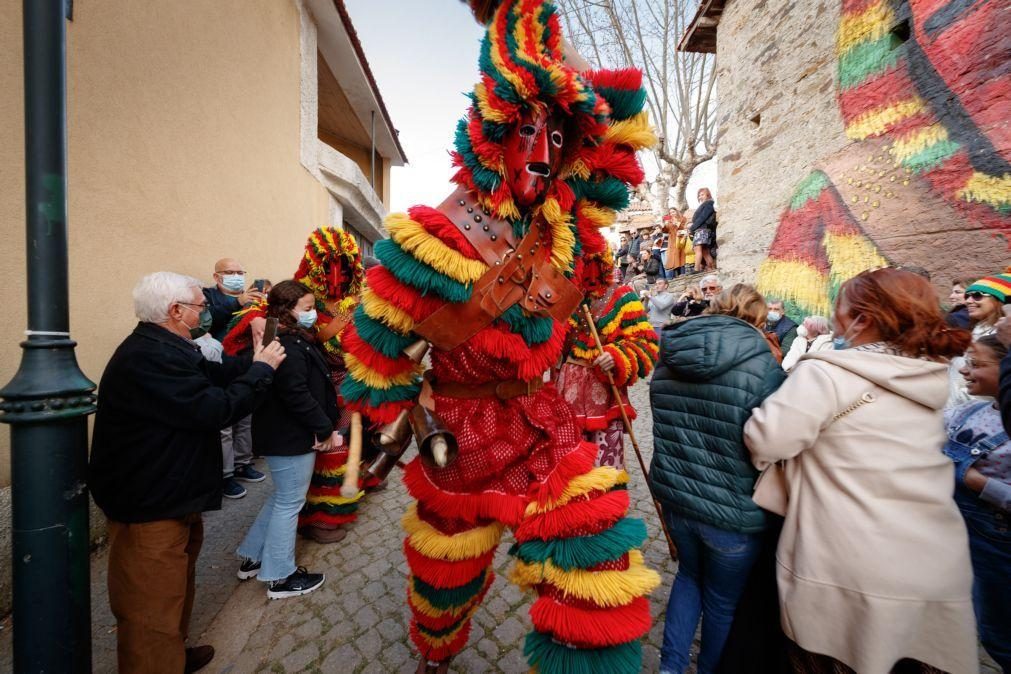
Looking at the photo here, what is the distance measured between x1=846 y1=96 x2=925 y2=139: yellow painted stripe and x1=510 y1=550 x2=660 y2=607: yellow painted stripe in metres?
6.36

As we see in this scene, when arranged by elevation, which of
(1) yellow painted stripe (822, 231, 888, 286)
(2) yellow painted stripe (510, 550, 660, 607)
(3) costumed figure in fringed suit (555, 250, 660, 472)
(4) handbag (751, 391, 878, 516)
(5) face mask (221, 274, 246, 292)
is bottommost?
(2) yellow painted stripe (510, 550, 660, 607)

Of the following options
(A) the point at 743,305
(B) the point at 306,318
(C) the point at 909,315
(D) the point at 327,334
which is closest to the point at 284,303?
(B) the point at 306,318

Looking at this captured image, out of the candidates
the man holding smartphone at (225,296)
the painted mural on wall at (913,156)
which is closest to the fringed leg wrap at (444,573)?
the man holding smartphone at (225,296)

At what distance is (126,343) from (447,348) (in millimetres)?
1473

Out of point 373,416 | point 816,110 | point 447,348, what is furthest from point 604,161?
point 816,110

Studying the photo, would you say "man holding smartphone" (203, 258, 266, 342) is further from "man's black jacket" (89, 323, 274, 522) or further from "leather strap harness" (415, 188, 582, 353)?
"leather strap harness" (415, 188, 582, 353)

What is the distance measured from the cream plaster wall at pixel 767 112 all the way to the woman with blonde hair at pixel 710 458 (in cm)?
607

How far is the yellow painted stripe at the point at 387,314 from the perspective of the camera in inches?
58.7

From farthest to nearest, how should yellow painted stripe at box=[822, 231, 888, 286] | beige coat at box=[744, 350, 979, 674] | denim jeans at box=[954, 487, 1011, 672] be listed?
1. yellow painted stripe at box=[822, 231, 888, 286]
2. denim jeans at box=[954, 487, 1011, 672]
3. beige coat at box=[744, 350, 979, 674]

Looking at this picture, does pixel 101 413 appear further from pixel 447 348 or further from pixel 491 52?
pixel 491 52

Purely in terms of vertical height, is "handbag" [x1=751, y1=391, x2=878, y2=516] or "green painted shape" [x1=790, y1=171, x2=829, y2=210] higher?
"green painted shape" [x1=790, y1=171, x2=829, y2=210]

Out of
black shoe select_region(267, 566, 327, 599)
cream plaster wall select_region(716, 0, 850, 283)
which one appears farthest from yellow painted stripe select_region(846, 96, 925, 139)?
black shoe select_region(267, 566, 327, 599)

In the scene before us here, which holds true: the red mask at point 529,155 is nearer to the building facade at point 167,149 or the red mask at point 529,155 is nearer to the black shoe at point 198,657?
the black shoe at point 198,657

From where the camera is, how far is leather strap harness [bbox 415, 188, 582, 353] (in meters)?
1.48
